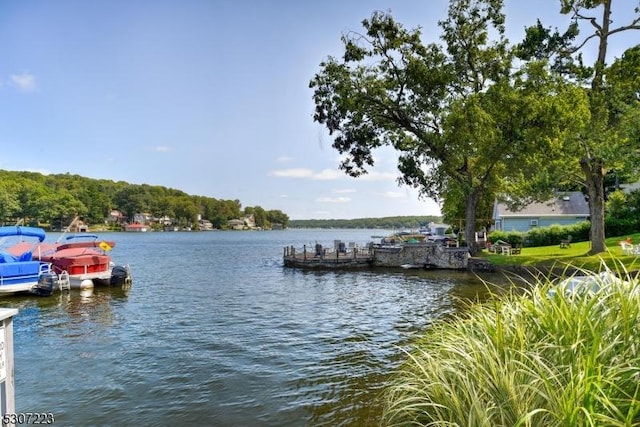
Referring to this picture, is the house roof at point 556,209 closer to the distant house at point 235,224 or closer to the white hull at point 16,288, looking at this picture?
the white hull at point 16,288

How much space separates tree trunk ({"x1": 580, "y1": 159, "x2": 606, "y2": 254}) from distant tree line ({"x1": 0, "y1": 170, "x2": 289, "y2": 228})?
118976 millimetres

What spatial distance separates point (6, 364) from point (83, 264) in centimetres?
2146

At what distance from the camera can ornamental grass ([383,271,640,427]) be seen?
323cm

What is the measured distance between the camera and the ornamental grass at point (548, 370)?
10.6 ft

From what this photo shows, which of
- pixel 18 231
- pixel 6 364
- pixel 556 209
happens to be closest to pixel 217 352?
pixel 6 364

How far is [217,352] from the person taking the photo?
10875 millimetres

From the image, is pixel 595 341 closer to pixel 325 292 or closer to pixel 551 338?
pixel 551 338

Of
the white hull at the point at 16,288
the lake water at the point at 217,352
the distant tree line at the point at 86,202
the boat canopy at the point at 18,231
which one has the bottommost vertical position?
the lake water at the point at 217,352

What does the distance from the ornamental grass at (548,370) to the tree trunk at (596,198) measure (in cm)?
2361

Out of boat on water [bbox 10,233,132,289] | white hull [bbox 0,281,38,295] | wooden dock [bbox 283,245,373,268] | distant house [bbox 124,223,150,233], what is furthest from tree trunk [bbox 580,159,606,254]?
distant house [bbox 124,223,150,233]

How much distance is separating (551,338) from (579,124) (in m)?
22.9

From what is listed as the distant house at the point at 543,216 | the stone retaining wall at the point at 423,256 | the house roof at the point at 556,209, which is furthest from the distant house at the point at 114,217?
the stone retaining wall at the point at 423,256

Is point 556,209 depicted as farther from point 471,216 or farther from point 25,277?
point 25,277

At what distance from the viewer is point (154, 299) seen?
19453 millimetres
